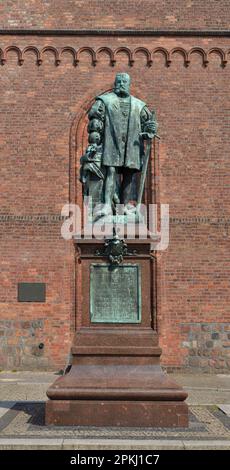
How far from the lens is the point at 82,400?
18.7 ft

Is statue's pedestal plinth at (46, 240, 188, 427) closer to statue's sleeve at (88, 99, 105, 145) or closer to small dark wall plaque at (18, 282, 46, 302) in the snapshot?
statue's sleeve at (88, 99, 105, 145)

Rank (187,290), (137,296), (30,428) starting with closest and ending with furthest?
1. (30,428)
2. (137,296)
3. (187,290)

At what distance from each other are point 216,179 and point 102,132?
621 centimetres

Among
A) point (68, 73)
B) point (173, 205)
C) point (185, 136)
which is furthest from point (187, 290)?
point (68, 73)

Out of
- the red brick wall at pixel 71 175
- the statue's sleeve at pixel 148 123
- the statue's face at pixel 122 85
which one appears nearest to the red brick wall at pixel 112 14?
the red brick wall at pixel 71 175

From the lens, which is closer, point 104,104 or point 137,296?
point 137,296

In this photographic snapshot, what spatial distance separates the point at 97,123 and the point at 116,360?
9.73 ft

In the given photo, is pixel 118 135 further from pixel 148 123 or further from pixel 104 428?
pixel 104 428

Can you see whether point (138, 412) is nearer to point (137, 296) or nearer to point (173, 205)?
point (137, 296)

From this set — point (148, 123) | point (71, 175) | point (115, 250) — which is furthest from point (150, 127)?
point (71, 175)

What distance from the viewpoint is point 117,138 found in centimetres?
662

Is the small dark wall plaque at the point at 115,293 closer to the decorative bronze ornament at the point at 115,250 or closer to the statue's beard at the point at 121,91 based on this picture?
the decorative bronze ornament at the point at 115,250

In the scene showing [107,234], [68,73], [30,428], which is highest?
[68,73]

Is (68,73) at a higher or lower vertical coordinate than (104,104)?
higher
